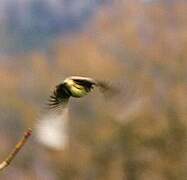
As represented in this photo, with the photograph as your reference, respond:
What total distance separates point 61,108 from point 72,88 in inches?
1.7

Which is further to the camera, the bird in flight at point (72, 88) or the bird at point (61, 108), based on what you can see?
the bird in flight at point (72, 88)

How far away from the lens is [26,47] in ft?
133

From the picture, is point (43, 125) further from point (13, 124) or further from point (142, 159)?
point (13, 124)

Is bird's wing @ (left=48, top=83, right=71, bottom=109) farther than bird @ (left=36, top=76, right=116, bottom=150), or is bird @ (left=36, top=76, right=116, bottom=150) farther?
bird's wing @ (left=48, top=83, right=71, bottom=109)

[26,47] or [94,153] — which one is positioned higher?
[94,153]

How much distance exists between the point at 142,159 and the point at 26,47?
76.4 ft

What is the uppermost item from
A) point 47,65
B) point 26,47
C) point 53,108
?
point 53,108

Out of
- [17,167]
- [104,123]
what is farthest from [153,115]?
[17,167]

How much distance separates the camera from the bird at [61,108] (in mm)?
1253

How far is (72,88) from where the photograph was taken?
1367 millimetres

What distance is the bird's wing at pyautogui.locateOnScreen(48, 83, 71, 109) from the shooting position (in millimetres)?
1379

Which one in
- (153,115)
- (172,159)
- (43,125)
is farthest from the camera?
(153,115)

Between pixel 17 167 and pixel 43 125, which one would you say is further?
pixel 17 167

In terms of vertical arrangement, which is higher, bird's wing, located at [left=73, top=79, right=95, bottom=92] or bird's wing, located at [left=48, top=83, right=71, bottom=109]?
bird's wing, located at [left=73, top=79, right=95, bottom=92]
